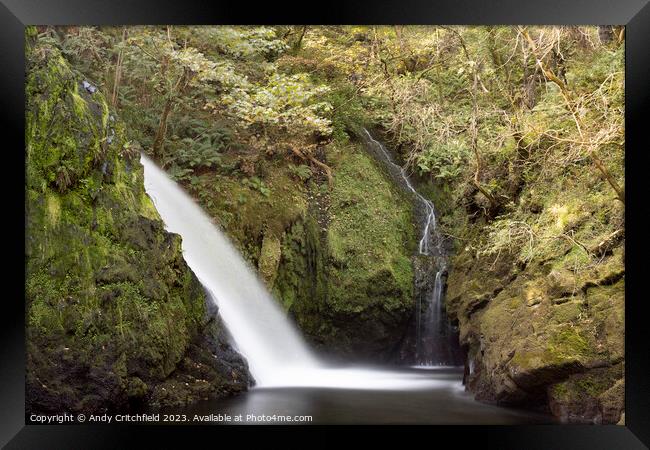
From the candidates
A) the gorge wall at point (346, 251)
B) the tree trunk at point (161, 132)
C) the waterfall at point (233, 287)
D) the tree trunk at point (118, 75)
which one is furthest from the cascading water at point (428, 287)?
the tree trunk at point (118, 75)

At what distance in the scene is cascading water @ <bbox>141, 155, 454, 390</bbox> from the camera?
5.82m

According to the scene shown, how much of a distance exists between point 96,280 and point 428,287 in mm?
4149

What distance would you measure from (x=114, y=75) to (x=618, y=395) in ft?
18.0

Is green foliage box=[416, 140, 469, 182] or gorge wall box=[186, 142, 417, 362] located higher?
green foliage box=[416, 140, 469, 182]

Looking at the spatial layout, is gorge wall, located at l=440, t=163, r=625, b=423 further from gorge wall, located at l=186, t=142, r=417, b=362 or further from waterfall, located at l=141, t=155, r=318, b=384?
waterfall, located at l=141, t=155, r=318, b=384

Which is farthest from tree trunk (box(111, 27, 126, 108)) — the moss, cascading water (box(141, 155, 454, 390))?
the moss

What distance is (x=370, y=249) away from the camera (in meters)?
7.54

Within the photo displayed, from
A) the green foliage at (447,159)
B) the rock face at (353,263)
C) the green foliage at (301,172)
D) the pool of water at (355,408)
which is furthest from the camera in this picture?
the rock face at (353,263)

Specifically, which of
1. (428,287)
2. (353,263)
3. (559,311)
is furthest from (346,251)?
(559,311)

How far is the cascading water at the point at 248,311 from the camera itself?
5824mm

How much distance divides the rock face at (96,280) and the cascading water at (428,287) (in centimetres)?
266

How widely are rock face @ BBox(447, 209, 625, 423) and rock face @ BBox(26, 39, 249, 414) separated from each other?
2.38 meters

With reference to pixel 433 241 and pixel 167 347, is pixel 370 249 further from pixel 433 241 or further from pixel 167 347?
pixel 167 347
